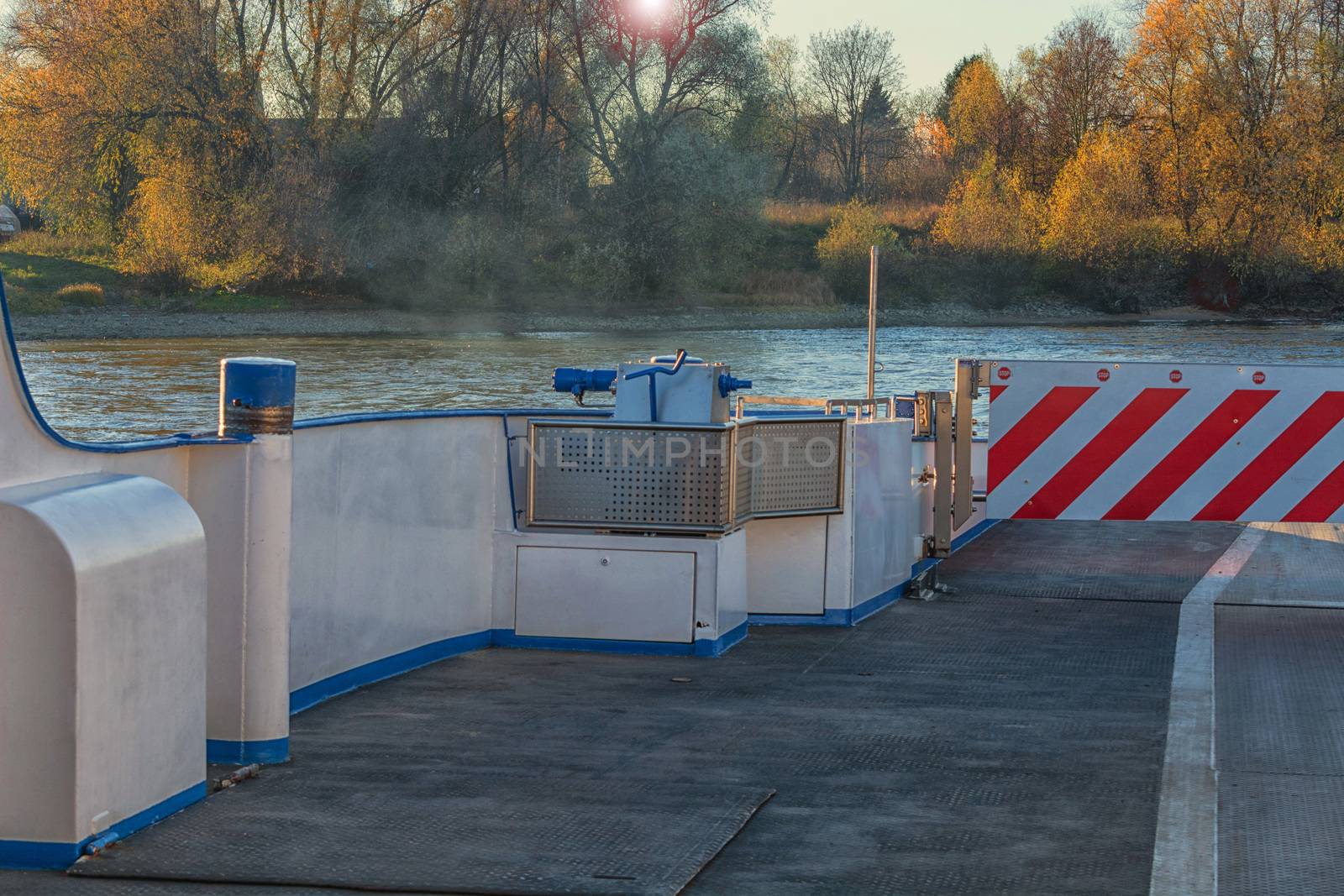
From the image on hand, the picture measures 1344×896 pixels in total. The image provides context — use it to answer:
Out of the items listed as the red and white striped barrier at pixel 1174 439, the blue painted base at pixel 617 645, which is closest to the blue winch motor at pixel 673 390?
the blue painted base at pixel 617 645

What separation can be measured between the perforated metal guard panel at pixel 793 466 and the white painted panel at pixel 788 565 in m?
0.17

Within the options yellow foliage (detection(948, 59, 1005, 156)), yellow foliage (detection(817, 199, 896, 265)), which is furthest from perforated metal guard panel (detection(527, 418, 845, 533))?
yellow foliage (detection(948, 59, 1005, 156))

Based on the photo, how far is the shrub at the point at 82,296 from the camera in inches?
2397

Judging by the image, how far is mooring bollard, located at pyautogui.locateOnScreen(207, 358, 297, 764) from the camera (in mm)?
5719

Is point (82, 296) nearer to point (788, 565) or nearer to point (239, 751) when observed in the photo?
point (788, 565)

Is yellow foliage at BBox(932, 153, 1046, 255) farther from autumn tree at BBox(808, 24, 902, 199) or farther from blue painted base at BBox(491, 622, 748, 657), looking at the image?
blue painted base at BBox(491, 622, 748, 657)

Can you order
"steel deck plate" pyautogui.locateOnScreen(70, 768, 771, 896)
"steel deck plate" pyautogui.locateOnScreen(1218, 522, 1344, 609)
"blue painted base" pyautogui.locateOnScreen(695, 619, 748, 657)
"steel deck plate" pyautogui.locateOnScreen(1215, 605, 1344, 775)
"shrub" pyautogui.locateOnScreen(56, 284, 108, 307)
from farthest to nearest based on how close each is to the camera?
"shrub" pyautogui.locateOnScreen(56, 284, 108, 307) → "steel deck plate" pyautogui.locateOnScreen(1218, 522, 1344, 609) → "blue painted base" pyautogui.locateOnScreen(695, 619, 748, 657) → "steel deck plate" pyautogui.locateOnScreen(1215, 605, 1344, 775) → "steel deck plate" pyautogui.locateOnScreen(70, 768, 771, 896)

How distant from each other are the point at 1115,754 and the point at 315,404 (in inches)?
1359

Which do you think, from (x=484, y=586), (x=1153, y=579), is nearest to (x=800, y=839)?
(x=484, y=586)

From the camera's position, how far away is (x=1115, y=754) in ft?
20.3

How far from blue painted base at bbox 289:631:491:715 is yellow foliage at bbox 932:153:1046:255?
7316 centimetres

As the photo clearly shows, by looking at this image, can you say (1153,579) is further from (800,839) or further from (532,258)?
(532,258)

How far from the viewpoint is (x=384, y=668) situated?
24.6 ft

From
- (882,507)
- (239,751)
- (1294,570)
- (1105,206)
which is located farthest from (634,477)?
(1105,206)
